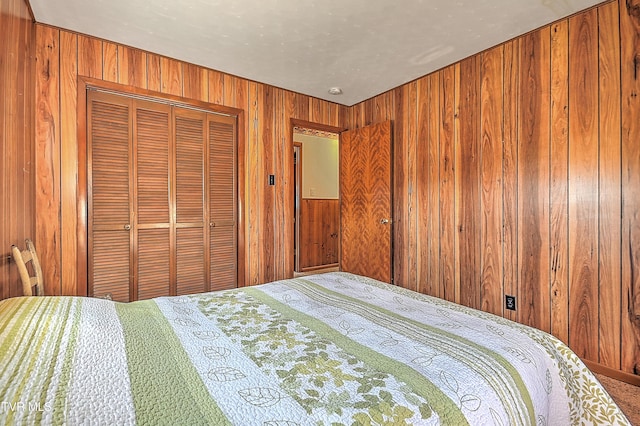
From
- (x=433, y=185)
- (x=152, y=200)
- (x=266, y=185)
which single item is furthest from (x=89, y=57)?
(x=433, y=185)

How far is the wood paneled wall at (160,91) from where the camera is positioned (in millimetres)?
2352

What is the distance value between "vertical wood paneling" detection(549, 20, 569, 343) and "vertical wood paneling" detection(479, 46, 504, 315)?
378mm

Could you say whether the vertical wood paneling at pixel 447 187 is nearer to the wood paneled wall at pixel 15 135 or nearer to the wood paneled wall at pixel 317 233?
the wood paneled wall at pixel 317 233

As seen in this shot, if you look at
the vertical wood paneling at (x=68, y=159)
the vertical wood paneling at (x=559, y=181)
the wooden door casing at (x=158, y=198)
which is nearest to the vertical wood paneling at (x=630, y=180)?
the vertical wood paneling at (x=559, y=181)

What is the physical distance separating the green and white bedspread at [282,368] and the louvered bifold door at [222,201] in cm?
169

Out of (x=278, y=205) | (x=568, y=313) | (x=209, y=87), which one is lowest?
(x=568, y=313)

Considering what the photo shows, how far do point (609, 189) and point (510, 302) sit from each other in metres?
1.09

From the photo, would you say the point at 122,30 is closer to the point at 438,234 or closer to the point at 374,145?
the point at 374,145

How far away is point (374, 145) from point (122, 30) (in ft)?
8.65

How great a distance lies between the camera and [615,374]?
2027 millimetres

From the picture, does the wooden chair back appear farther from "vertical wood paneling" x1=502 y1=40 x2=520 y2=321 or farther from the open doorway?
the open doorway

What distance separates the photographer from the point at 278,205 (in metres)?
3.52

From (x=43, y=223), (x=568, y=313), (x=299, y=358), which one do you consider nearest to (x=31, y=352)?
(x=299, y=358)

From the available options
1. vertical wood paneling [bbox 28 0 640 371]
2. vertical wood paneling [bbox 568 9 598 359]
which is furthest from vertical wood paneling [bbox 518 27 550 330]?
vertical wood paneling [bbox 568 9 598 359]
